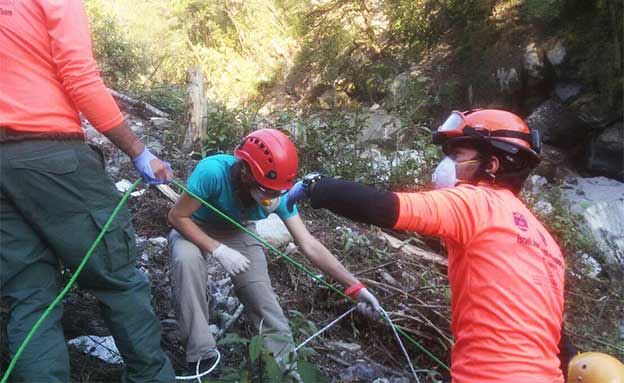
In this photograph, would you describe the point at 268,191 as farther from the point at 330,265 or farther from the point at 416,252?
the point at 416,252

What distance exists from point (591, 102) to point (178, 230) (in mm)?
7089

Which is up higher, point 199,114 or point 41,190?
point 41,190

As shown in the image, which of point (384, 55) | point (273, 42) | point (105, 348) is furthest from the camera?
point (273, 42)

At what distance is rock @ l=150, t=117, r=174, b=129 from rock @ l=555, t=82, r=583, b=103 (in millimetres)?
5987

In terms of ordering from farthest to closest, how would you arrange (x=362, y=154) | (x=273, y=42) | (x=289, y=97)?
(x=273, y=42)
(x=289, y=97)
(x=362, y=154)

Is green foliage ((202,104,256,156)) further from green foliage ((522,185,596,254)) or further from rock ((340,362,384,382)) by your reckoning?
green foliage ((522,185,596,254))

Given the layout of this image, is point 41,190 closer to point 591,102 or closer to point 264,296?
A: point 264,296

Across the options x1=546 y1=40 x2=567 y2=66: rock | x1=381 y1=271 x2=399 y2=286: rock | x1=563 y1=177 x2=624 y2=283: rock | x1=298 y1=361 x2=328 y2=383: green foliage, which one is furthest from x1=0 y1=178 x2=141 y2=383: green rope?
x1=546 y1=40 x2=567 y2=66: rock

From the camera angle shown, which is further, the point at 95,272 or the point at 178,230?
the point at 178,230

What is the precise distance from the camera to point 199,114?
17.7 feet

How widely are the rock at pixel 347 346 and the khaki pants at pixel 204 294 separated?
21.9 inches

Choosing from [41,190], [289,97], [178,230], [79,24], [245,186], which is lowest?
[289,97]

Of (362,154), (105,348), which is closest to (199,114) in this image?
(362,154)

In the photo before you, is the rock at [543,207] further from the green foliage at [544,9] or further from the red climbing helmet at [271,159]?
the green foliage at [544,9]
